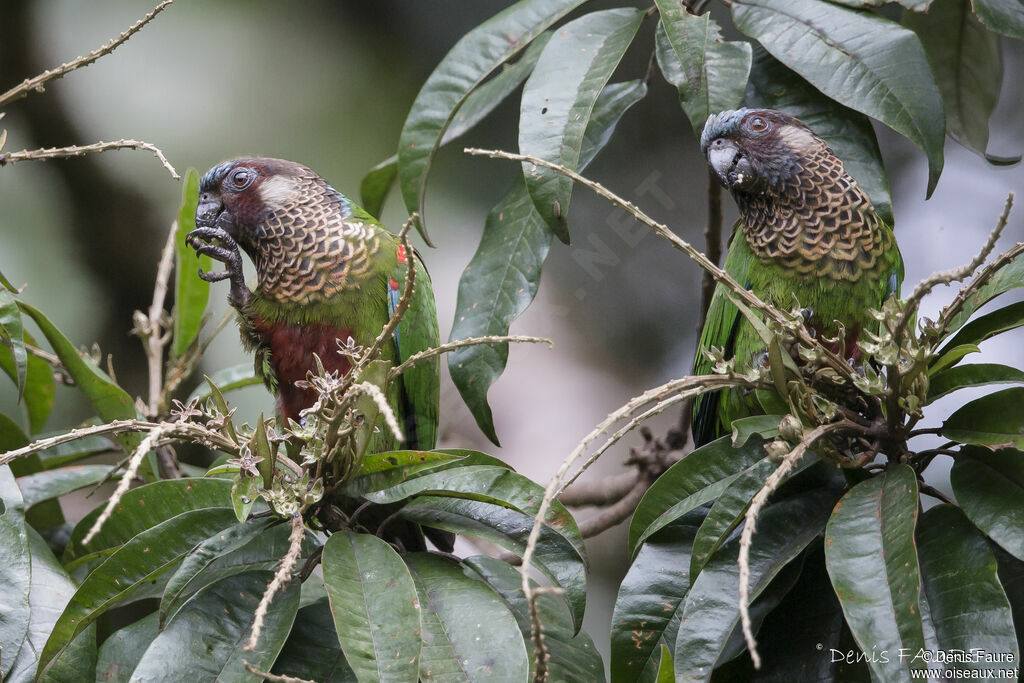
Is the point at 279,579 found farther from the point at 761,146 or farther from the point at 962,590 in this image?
the point at 761,146

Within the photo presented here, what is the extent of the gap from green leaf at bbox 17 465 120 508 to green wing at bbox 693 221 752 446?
1.31 meters

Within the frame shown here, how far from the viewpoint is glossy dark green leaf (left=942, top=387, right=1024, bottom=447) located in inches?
56.1

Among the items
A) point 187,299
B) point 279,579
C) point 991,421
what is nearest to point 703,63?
Answer: point 991,421

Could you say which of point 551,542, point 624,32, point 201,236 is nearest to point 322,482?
point 551,542

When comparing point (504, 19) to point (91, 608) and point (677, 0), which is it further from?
point (91, 608)

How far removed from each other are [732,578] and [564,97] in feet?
3.00

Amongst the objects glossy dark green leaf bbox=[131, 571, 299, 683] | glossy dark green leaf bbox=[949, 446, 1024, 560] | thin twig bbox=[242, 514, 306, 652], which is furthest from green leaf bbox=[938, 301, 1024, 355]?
glossy dark green leaf bbox=[131, 571, 299, 683]

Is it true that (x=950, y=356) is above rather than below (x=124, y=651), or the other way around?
above

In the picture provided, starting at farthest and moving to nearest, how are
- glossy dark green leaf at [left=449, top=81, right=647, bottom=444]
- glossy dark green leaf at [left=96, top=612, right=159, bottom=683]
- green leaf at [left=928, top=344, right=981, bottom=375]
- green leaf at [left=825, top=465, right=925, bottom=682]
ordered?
glossy dark green leaf at [left=449, top=81, right=647, bottom=444]
glossy dark green leaf at [left=96, top=612, right=159, bottom=683]
green leaf at [left=928, top=344, right=981, bottom=375]
green leaf at [left=825, top=465, right=925, bottom=682]

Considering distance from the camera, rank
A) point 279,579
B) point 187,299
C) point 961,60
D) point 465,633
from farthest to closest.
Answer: point 187,299 → point 961,60 → point 465,633 → point 279,579

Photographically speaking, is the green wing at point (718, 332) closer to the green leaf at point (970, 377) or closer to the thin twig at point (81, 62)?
the green leaf at point (970, 377)

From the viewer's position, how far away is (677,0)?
185 cm

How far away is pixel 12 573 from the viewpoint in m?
1.53

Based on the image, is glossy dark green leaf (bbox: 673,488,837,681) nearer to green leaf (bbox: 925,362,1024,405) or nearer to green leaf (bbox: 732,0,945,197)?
green leaf (bbox: 925,362,1024,405)
